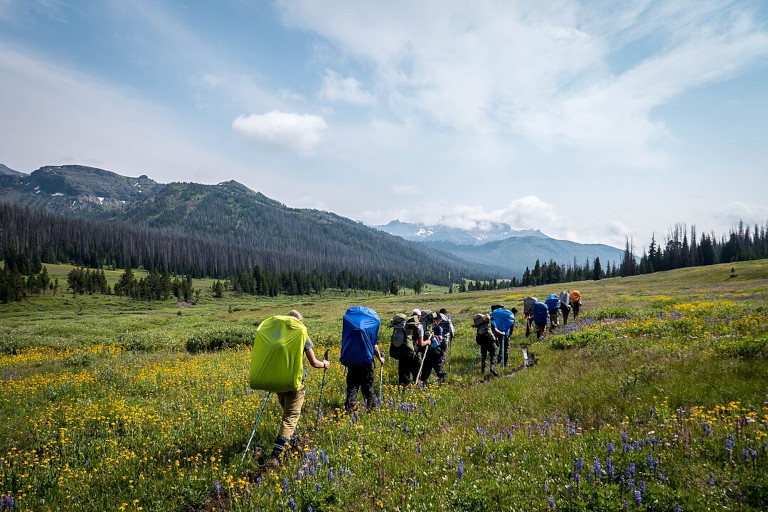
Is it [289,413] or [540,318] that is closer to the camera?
[289,413]

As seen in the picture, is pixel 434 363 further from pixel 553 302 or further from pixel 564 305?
pixel 564 305

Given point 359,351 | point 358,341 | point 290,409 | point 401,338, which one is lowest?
point 290,409

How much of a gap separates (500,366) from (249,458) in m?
9.40

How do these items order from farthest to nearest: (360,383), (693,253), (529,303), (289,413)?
(693,253) → (529,303) → (360,383) → (289,413)

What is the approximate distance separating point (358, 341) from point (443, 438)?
9.61ft

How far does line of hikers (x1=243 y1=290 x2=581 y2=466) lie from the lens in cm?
613

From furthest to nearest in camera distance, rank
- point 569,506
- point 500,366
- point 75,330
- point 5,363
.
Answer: point 75,330 < point 5,363 < point 500,366 < point 569,506

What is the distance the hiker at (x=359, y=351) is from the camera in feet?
26.3

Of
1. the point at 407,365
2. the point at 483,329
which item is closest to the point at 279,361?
the point at 407,365

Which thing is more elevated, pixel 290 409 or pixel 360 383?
pixel 290 409

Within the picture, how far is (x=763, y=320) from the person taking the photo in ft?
36.9

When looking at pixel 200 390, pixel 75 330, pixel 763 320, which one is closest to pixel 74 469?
pixel 200 390

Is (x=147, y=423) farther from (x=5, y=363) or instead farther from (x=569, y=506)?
(x=5, y=363)

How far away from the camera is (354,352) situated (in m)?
8.02
